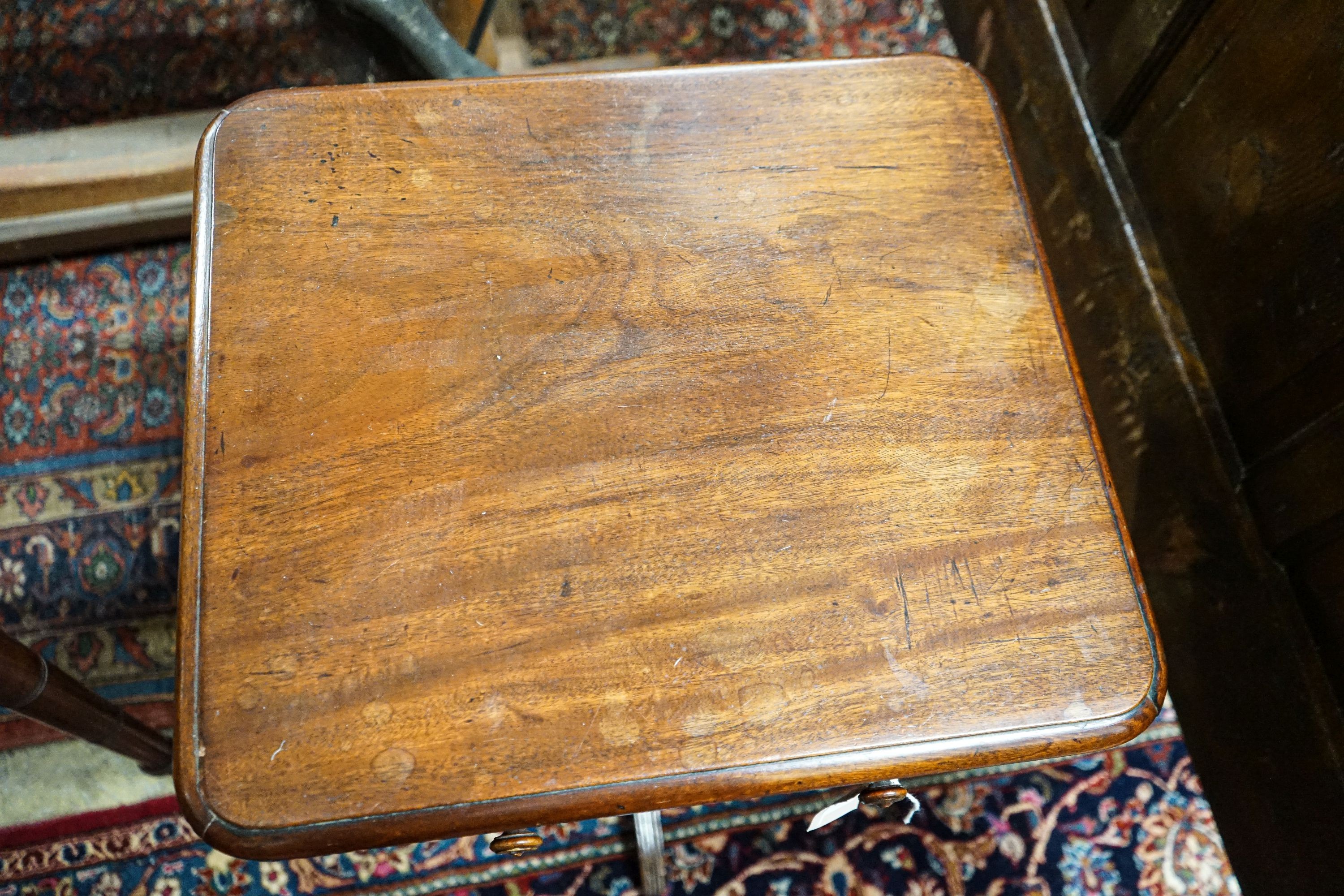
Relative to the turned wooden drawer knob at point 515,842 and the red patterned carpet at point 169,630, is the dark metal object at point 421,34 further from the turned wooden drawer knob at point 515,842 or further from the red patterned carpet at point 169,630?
the turned wooden drawer knob at point 515,842

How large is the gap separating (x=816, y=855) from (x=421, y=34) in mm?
1207

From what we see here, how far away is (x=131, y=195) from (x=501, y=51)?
25.1 inches

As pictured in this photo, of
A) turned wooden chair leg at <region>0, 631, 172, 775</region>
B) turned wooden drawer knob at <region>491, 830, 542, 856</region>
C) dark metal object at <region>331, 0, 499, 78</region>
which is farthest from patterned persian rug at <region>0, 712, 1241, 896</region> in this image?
dark metal object at <region>331, 0, 499, 78</region>

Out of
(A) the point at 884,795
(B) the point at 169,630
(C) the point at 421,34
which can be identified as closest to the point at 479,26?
(C) the point at 421,34

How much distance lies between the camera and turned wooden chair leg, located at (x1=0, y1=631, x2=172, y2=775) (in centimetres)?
78

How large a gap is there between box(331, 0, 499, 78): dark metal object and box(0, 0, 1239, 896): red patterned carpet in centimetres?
8

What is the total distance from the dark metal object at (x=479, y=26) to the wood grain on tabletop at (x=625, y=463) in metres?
0.39

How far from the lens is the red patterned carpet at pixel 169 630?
110cm

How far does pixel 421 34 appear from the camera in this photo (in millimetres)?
1102

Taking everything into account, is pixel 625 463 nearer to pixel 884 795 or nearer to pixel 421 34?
pixel 884 795

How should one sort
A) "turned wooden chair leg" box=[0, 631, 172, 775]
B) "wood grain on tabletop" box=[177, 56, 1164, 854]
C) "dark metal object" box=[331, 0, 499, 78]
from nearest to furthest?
1. "wood grain on tabletop" box=[177, 56, 1164, 854]
2. "turned wooden chair leg" box=[0, 631, 172, 775]
3. "dark metal object" box=[331, 0, 499, 78]

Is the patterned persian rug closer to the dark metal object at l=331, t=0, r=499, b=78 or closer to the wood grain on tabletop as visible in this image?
the wood grain on tabletop

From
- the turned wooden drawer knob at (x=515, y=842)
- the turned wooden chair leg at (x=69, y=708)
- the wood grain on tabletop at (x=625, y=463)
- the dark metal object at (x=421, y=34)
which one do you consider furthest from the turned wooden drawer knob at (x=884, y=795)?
the dark metal object at (x=421, y=34)

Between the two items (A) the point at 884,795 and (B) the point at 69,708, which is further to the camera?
(B) the point at 69,708
